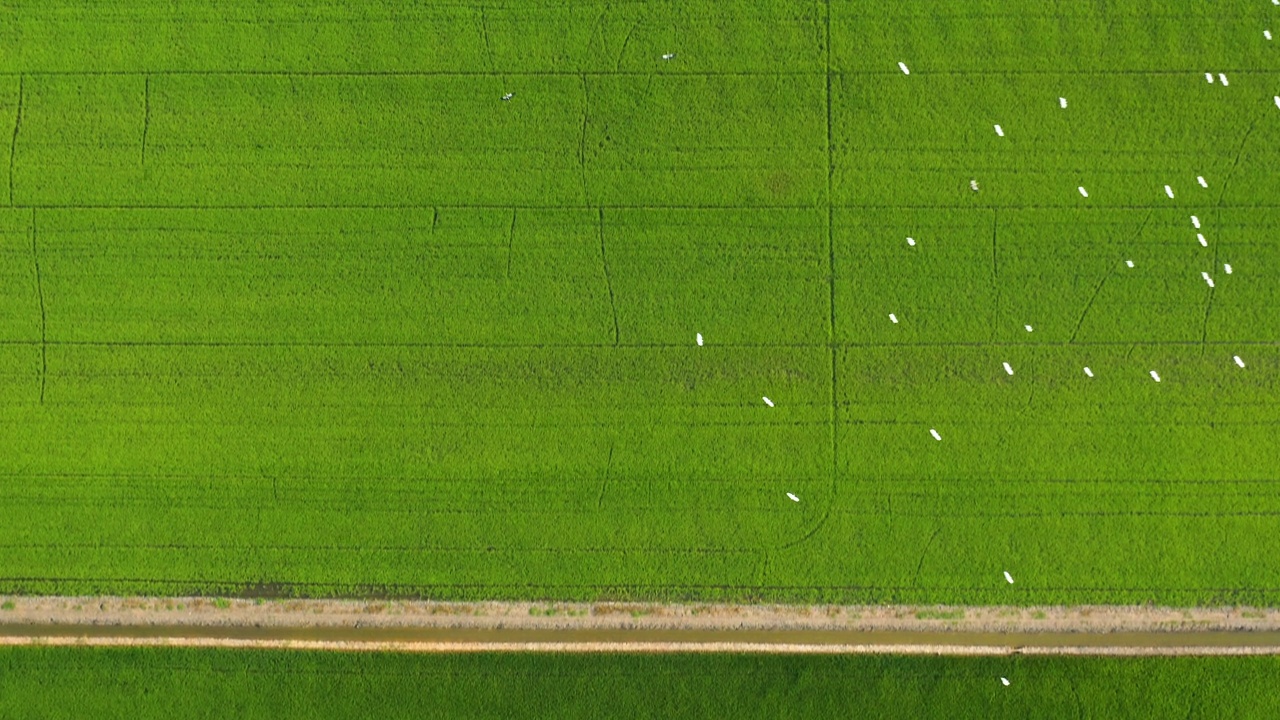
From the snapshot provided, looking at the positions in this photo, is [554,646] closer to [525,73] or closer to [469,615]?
[469,615]

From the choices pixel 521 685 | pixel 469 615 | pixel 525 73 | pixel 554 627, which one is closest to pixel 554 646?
pixel 554 627

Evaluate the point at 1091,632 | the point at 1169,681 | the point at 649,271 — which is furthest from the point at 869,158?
the point at 1169,681

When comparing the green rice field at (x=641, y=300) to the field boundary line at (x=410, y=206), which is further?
the field boundary line at (x=410, y=206)

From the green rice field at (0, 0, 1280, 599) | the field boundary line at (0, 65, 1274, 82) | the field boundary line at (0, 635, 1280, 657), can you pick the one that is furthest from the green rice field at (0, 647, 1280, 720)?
the field boundary line at (0, 65, 1274, 82)

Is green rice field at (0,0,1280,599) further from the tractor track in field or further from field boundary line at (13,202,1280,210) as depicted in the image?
the tractor track in field

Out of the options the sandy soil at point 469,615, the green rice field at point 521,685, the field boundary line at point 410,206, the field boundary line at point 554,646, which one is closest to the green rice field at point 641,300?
the field boundary line at point 410,206

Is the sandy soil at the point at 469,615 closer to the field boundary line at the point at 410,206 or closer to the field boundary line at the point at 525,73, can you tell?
the field boundary line at the point at 410,206

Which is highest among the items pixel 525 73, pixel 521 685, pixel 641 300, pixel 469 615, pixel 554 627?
pixel 525 73

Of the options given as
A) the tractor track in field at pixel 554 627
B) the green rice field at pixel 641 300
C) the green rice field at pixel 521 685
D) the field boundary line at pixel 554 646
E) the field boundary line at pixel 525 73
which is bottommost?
the green rice field at pixel 521 685
